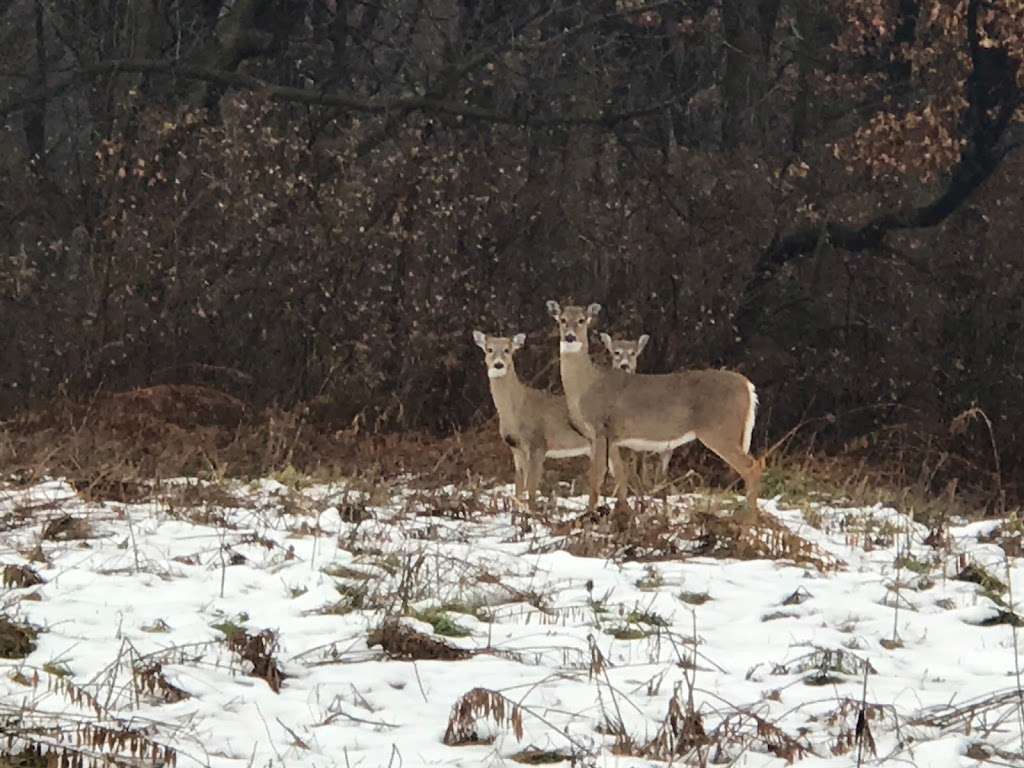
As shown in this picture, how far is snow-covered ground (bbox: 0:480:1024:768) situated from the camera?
5410 mm

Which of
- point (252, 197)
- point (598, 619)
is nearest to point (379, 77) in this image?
point (252, 197)

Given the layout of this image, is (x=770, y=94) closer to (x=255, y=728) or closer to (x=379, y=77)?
(x=379, y=77)

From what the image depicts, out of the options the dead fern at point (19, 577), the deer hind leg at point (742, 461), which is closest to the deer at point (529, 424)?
the deer hind leg at point (742, 461)

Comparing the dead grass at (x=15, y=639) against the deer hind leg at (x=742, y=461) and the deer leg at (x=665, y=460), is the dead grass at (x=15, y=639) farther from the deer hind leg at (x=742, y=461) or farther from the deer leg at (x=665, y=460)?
the deer leg at (x=665, y=460)

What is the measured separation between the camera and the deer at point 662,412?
10.9m

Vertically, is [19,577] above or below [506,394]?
above

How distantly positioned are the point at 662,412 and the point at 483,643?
4.57 m

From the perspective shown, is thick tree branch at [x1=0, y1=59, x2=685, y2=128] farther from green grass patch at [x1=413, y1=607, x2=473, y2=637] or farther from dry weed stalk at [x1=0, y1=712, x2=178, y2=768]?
dry weed stalk at [x1=0, y1=712, x2=178, y2=768]

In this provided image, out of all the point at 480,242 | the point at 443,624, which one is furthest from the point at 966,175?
the point at 443,624

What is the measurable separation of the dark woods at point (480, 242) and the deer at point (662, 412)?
3169 millimetres

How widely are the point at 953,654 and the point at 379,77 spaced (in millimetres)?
12971

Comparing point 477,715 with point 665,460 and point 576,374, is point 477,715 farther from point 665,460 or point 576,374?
point 665,460

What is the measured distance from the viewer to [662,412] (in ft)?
36.0

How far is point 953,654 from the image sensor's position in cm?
659
